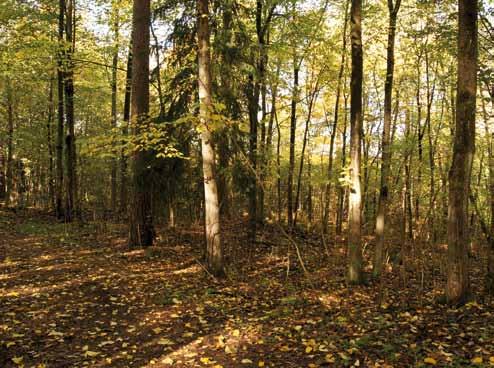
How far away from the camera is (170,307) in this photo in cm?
625

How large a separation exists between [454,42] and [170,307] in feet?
32.1

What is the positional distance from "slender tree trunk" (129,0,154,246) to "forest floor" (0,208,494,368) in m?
0.98

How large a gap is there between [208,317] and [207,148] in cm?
347

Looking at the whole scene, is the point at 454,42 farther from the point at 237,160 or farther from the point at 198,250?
the point at 198,250

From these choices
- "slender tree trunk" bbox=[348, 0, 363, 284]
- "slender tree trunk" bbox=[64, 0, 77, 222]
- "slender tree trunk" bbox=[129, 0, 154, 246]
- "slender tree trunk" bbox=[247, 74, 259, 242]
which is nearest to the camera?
"slender tree trunk" bbox=[348, 0, 363, 284]

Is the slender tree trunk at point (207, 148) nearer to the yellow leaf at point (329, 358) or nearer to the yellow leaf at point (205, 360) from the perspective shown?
the yellow leaf at point (205, 360)

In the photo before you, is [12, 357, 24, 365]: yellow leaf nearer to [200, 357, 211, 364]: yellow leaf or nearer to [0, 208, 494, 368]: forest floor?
[0, 208, 494, 368]: forest floor

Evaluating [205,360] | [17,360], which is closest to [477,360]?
[205,360]

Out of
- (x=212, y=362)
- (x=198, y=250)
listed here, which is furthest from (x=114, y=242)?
(x=212, y=362)

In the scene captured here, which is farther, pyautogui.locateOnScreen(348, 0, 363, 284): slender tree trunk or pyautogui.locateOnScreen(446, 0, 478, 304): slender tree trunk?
pyautogui.locateOnScreen(348, 0, 363, 284): slender tree trunk

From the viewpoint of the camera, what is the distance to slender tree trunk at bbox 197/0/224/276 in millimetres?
7574

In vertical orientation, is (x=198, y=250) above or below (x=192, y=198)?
below

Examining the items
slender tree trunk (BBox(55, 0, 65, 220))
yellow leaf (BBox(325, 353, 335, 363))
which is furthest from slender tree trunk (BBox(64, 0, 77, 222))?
yellow leaf (BBox(325, 353, 335, 363))

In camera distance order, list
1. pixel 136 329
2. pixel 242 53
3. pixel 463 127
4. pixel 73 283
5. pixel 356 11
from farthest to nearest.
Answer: pixel 242 53 → pixel 356 11 → pixel 73 283 → pixel 463 127 → pixel 136 329
